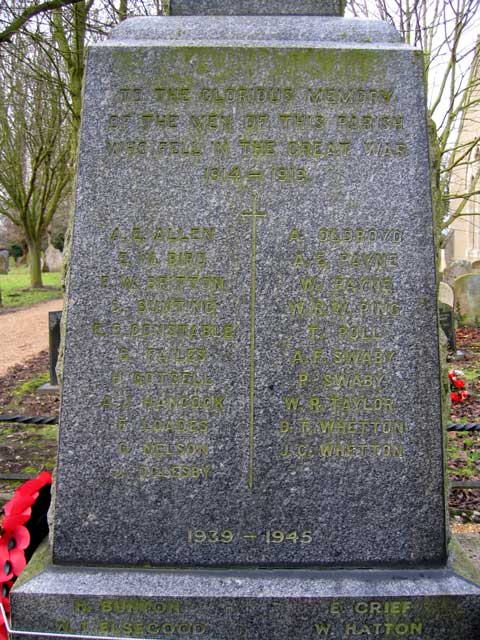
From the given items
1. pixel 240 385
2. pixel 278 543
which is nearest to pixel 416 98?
pixel 240 385

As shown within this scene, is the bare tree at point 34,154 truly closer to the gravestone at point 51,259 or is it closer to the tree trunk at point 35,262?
the tree trunk at point 35,262

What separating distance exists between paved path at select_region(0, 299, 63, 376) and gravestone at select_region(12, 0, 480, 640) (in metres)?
8.17

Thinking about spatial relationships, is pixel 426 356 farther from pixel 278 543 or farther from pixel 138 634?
pixel 138 634

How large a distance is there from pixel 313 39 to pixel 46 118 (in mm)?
20353

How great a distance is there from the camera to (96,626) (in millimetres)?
2367

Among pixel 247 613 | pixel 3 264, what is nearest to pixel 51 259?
pixel 3 264

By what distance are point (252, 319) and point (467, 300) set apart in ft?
40.0

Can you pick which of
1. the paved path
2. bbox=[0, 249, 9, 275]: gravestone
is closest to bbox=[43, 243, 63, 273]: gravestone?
bbox=[0, 249, 9, 275]: gravestone

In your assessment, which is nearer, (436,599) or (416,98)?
(436,599)

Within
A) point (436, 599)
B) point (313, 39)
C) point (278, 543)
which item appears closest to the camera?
point (436, 599)

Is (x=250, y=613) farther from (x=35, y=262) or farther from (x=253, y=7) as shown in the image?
(x=35, y=262)

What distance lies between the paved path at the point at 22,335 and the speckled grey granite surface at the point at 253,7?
328 inches

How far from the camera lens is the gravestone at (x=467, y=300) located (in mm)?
13250

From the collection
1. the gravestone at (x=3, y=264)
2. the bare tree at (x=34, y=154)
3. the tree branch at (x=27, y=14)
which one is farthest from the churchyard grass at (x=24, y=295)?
the tree branch at (x=27, y=14)
